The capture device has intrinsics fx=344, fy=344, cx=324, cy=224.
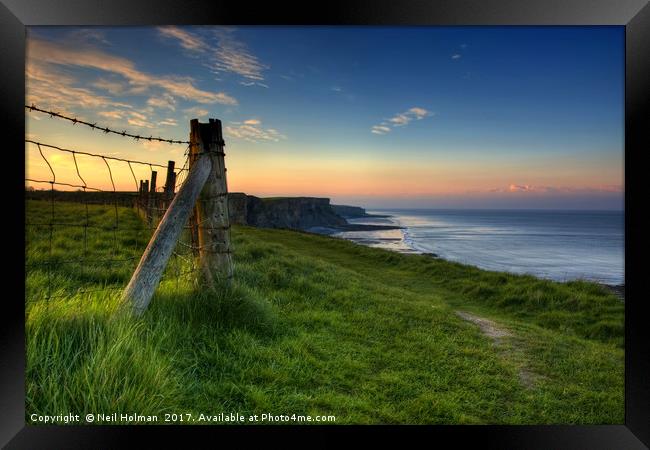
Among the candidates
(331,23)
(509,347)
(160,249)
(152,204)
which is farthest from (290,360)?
(152,204)

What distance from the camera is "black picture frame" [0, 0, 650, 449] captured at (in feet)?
6.78

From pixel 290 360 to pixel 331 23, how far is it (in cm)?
268

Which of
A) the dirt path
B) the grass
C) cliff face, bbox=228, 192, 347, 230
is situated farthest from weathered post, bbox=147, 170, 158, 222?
cliff face, bbox=228, 192, 347, 230

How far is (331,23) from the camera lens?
212cm

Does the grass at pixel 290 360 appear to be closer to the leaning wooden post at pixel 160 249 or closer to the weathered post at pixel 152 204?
the leaning wooden post at pixel 160 249

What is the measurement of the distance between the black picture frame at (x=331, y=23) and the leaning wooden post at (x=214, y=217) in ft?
5.01

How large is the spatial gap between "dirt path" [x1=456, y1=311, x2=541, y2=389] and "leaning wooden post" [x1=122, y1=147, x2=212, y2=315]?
3653 mm

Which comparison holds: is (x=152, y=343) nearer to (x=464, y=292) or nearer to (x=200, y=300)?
(x=200, y=300)

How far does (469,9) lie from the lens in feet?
6.89

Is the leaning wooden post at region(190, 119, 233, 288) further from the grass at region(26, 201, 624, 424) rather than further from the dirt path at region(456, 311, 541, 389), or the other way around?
the dirt path at region(456, 311, 541, 389)

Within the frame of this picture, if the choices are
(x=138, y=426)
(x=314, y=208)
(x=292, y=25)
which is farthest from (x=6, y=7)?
(x=314, y=208)

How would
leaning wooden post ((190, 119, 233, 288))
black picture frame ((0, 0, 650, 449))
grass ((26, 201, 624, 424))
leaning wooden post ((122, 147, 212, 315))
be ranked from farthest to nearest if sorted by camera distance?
leaning wooden post ((190, 119, 233, 288)) < leaning wooden post ((122, 147, 212, 315)) < grass ((26, 201, 624, 424)) < black picture frame ((0, 0, 650, 449))

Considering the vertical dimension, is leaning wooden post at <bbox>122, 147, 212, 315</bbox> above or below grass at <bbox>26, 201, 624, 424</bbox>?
above

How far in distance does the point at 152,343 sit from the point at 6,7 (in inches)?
92.9
